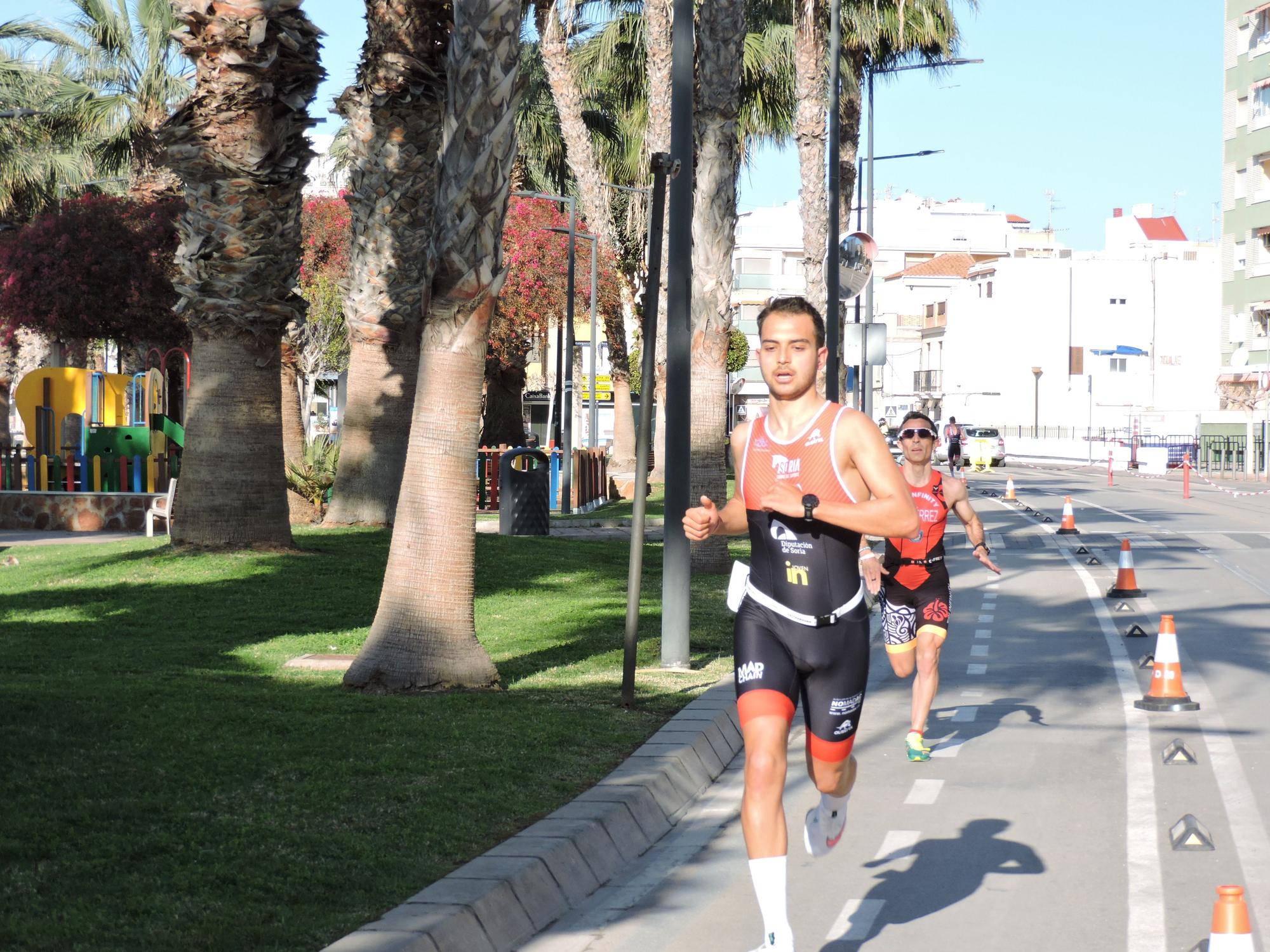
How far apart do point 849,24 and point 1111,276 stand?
213 feet

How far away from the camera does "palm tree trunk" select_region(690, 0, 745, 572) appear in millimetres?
17594

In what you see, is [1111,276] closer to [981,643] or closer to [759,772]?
[981,643]

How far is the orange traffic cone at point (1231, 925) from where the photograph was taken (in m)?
3.95

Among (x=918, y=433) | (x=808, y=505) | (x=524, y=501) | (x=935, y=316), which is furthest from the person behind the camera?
(x=935, y=316)

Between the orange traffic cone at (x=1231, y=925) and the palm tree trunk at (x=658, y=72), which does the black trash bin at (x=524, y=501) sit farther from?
the orange traffic cone at (x=1231, y=925)

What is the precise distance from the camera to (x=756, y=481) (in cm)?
536

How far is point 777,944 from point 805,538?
127 centimetres

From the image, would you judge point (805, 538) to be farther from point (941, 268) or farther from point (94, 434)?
point (941, 268)

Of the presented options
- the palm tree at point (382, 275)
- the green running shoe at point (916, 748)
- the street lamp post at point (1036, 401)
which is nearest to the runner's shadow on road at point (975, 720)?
the green running shoe at point (916, 748)

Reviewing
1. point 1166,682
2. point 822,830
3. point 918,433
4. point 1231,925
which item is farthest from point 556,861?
point 1166,682

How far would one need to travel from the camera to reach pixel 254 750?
7242mm

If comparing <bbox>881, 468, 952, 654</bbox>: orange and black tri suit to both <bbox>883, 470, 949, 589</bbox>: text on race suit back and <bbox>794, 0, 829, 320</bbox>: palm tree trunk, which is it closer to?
<bbox>883, 470, 949, 589</bbox>: text on race suit back

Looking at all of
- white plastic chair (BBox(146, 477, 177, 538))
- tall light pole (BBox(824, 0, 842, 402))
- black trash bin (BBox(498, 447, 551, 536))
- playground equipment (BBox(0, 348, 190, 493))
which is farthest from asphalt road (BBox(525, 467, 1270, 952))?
playground equipment (BBox(0, 348, 190, 493))

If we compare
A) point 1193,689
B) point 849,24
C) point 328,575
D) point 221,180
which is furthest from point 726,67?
point 849,24
